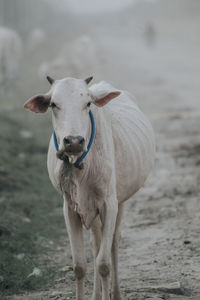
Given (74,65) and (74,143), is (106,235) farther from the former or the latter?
(74,65)

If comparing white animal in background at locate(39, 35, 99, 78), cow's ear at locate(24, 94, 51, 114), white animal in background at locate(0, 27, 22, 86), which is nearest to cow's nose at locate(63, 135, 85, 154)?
cow's ear at locate(24, 94, 51, 114)

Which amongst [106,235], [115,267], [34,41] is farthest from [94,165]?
[34,41]

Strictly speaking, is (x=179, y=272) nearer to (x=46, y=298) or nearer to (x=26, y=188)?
(x=46, y=298)

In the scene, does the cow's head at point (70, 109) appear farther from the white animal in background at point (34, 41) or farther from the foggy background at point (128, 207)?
the white animal in background at point (34, 41)

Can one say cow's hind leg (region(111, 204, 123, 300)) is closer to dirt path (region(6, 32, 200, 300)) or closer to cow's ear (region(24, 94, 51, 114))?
dirt path (region(6, 32, 200, 300))

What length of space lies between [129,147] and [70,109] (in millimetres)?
973

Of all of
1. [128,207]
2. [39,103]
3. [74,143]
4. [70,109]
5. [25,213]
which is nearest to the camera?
[74,143]

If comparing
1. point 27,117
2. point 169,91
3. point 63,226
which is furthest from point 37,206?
point 169,91

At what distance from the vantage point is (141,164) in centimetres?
438

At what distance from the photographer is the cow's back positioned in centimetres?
411

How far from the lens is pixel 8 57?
1666 cm

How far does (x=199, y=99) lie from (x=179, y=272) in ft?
31.7

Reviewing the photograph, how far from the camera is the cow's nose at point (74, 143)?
320 cm

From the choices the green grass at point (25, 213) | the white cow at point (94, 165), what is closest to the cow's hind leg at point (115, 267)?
the white cow at point (94, 165)
